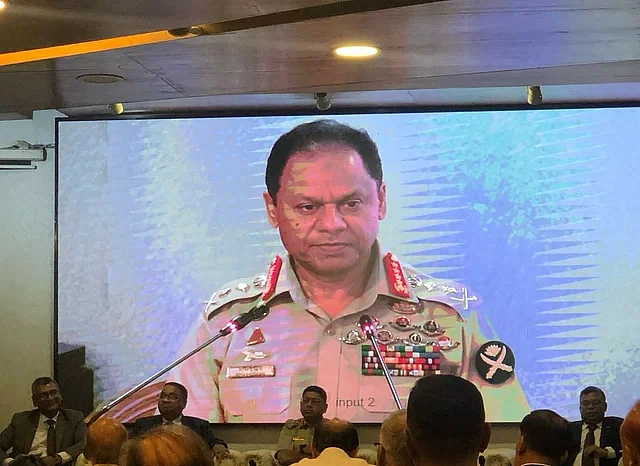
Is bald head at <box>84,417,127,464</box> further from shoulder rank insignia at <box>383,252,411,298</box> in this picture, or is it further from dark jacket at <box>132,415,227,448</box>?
shoulder rank insignia at <box>383,252,411,298</box>

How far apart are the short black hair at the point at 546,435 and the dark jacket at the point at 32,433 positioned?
3.03 metres

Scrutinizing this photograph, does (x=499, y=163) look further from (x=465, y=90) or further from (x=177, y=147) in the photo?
(x=177, y=147)

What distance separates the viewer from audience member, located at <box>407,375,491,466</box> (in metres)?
1.70

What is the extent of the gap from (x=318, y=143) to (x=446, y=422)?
385 centimetres

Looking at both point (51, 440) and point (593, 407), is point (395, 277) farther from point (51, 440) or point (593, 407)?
point (51, 440)

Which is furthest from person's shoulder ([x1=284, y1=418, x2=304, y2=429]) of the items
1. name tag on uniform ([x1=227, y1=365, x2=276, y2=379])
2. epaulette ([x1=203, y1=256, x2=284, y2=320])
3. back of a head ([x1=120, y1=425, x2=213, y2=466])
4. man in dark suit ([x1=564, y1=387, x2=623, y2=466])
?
back of a head ([x1=120, y1=425, x2=213, y2=466])

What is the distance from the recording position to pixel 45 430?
4.86 m

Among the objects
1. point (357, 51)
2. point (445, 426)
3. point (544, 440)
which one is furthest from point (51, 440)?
point (445, 426)

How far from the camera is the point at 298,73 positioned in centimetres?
351

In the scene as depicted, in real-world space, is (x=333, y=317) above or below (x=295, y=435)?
above

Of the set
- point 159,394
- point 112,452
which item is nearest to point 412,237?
point 159,394

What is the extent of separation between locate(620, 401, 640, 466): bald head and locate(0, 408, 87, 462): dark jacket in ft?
12.5

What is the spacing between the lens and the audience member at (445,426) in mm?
1699

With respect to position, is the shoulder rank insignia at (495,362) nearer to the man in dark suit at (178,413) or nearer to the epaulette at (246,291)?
the epaulette at (246,291)
